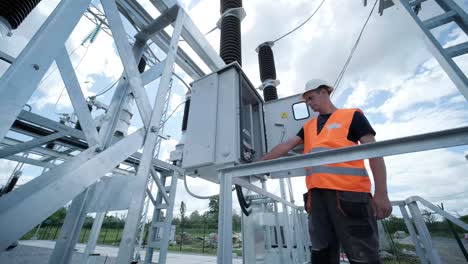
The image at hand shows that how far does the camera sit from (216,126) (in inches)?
76.7

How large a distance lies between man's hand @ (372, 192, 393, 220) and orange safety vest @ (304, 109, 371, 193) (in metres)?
0.07

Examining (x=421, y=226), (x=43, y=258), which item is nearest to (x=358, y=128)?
(x=421, y=226)

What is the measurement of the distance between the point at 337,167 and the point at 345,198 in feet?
0.67

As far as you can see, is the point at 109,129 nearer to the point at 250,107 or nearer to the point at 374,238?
the point at 250,107

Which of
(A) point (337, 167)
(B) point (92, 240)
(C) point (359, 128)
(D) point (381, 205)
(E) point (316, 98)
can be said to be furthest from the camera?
(B) point (92, 240)

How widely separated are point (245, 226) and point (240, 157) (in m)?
2.01

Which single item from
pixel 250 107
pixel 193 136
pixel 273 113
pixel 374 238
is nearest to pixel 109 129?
pixel 193 136

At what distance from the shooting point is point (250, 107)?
8.96ft

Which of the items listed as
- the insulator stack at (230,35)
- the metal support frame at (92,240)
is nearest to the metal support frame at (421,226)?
the insulator stack at (230,35)

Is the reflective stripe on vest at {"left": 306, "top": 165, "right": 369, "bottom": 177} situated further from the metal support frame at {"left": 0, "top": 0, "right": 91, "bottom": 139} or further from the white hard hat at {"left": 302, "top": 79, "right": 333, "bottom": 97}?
the metal support frame at {"left": 0, "top": 0, "right": 91, "bottom": 139}

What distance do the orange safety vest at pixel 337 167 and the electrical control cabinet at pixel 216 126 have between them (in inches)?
24.3

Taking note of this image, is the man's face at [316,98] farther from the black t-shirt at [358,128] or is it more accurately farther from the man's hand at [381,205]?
the man's hand at [381,205]

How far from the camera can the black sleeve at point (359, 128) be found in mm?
1483

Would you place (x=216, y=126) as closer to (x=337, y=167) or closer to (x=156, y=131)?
(x=156, y=131)
